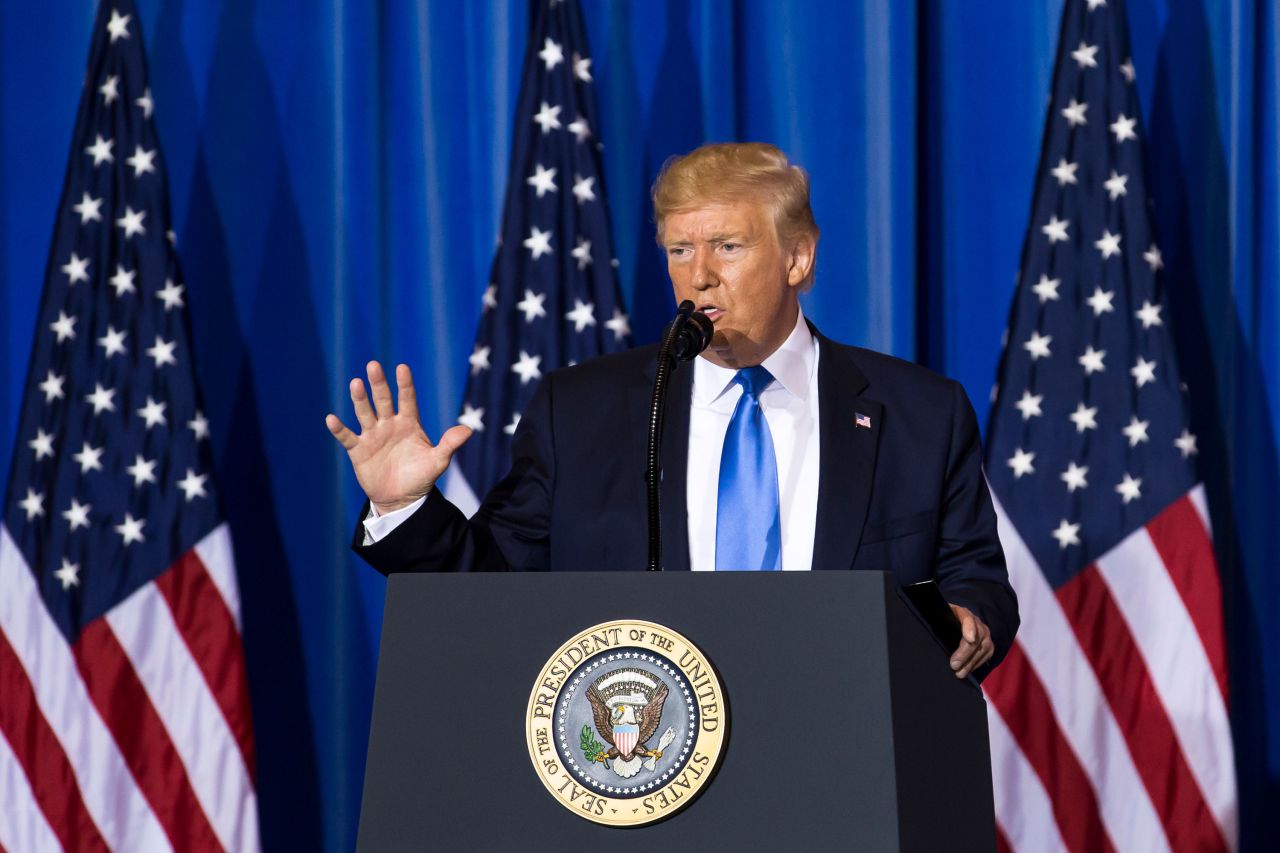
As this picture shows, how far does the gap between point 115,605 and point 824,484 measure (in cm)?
229

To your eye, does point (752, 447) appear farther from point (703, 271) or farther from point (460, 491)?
point (460, 491)

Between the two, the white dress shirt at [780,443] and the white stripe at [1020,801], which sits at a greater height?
the white dress shirt at [780,443]

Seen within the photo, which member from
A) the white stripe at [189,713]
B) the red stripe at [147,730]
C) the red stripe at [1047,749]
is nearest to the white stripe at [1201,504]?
the red stripe at [1047,749]

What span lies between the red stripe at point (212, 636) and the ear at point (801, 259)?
198 centimetres

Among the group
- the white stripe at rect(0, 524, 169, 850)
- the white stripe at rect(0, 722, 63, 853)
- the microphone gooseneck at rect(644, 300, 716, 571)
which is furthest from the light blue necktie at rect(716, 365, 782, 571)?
the white stripe at rect(0, 722, 63, 853)

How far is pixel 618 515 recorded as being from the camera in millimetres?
2207

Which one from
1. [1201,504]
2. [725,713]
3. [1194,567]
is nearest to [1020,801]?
[1194,567]

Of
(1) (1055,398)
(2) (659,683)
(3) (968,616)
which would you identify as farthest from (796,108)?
(2) (659,683)

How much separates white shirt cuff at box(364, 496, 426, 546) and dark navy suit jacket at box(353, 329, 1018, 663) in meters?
0.16

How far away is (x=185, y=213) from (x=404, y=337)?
712mm

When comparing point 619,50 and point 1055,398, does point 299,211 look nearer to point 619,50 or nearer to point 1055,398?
point 619,50

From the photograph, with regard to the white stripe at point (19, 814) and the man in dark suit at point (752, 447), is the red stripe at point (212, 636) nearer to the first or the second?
the white stripe at point (19, 814)

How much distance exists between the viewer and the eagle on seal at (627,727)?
1.44 meters

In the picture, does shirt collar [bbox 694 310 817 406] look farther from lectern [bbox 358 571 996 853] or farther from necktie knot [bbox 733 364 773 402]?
lectern [bbox 358 571 996 853]
